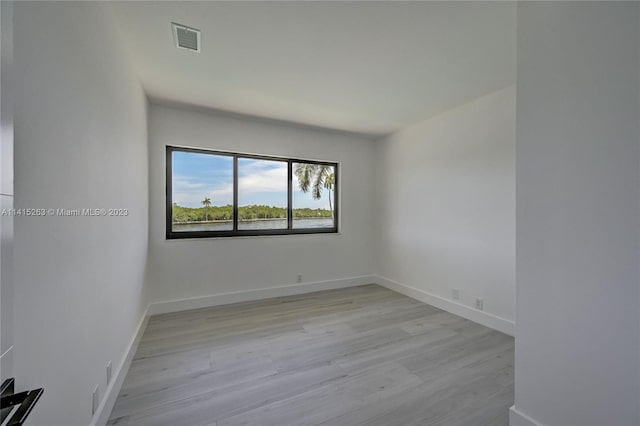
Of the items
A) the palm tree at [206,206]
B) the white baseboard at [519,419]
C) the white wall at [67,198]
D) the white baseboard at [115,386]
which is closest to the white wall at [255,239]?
the palm tree at [206,206]

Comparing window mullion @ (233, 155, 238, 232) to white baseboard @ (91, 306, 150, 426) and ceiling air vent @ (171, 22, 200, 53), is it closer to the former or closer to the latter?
white baseboard @ (91, 306, 150, 426)

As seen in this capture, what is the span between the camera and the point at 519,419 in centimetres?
147

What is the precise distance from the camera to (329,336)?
265 cm

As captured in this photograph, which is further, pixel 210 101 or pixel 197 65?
pixel 210 101

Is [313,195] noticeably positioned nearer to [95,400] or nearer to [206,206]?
[206,206]

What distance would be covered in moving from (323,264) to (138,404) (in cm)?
283

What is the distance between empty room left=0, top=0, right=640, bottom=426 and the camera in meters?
1.08

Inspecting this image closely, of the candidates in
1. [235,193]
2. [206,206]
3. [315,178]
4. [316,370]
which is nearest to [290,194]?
[315,178]

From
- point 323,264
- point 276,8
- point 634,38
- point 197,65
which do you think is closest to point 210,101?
point 197,65

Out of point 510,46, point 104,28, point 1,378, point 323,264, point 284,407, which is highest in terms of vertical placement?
point 510,46

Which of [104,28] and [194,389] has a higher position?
[104,28]

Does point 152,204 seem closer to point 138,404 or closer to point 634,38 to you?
point 138,404

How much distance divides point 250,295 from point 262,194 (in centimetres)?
147

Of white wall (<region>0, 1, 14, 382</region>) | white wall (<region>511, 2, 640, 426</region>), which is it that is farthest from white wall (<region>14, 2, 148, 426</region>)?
white wall (<region>511, 2, 640, 426</region>)
